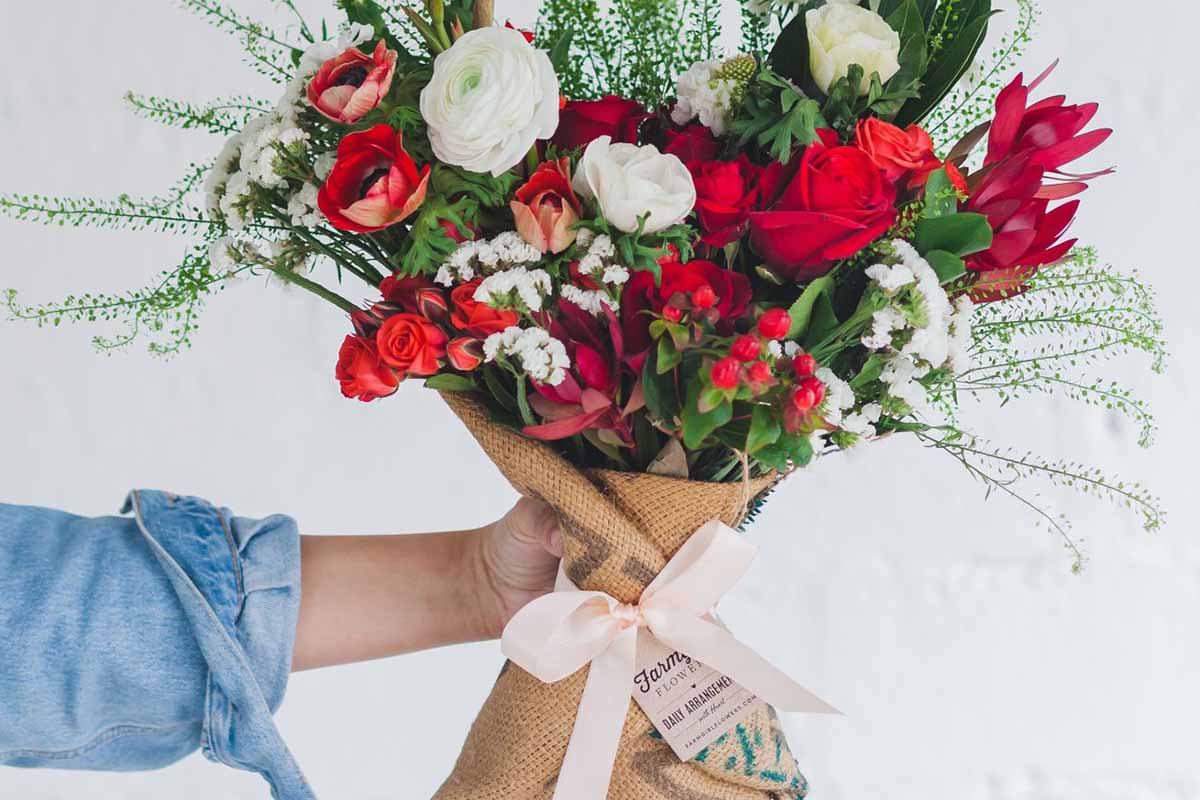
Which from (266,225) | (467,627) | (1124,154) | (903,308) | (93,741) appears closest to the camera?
(903,308)

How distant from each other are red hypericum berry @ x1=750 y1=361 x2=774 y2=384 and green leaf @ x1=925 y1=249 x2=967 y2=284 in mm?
160

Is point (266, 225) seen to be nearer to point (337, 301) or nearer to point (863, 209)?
point (337, 301)

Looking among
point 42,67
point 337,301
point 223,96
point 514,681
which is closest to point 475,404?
point 337,301

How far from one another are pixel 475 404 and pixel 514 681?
0.22 metres

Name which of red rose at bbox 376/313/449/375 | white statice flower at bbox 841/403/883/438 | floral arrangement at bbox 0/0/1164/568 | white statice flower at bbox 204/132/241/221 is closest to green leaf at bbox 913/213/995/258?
floral arrangement at bbox 0/0/1164/568

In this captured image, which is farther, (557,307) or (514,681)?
(514,681)

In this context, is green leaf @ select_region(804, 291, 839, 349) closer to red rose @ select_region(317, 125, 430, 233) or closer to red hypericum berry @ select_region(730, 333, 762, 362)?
red hypericum berry @ select_region(730, 333, 762, 362)

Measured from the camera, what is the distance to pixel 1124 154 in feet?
5.09

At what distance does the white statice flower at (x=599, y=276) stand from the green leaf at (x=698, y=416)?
0.26ft

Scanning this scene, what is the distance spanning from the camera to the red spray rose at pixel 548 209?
72 cm

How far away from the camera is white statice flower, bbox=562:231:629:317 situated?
28.1 inches

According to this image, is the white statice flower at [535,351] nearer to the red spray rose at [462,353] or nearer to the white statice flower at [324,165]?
the red spray rose at [462,353]

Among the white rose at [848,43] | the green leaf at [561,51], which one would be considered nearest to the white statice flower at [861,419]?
the white rose at [848,43]

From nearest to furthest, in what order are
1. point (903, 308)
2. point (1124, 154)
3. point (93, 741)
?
point (903, 308), point (93, 741), point (1124, 154)
